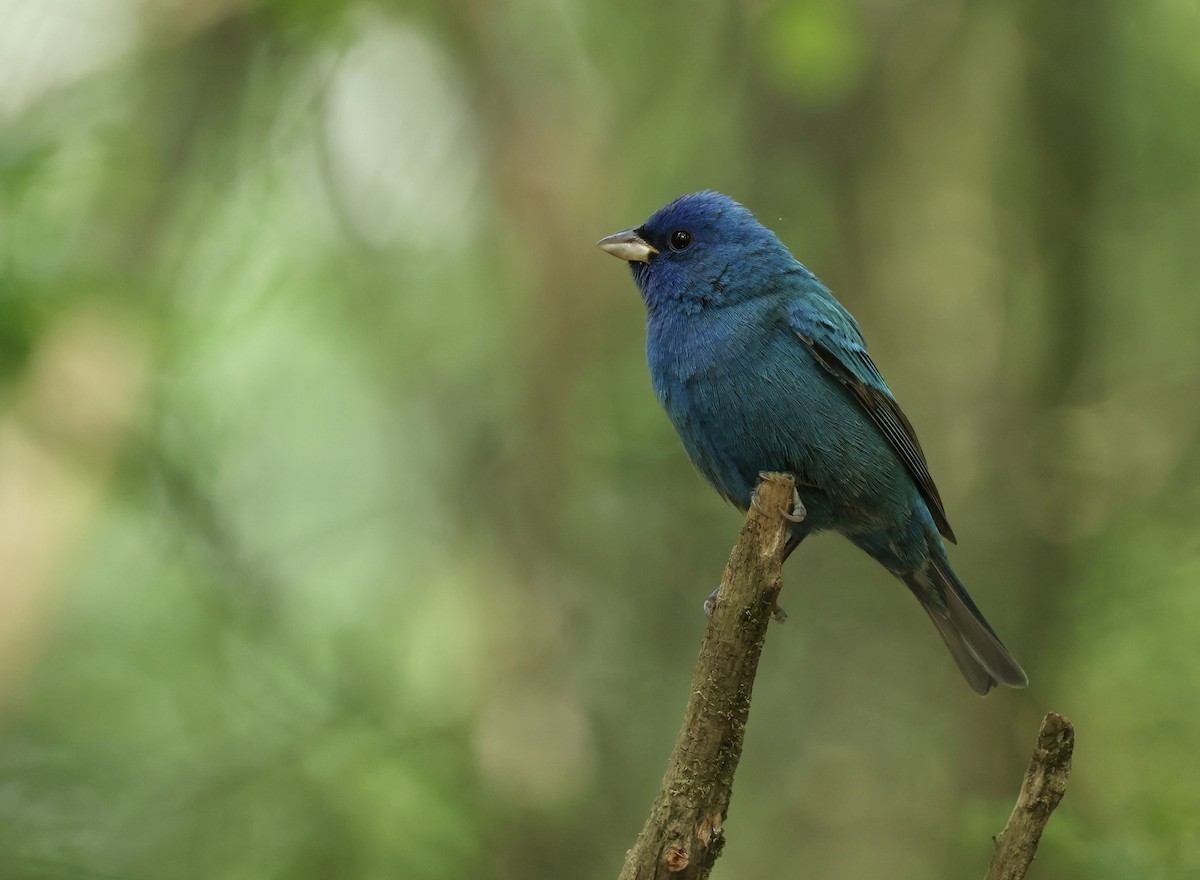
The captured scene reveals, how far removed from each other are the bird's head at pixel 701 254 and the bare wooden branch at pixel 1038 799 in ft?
8.86

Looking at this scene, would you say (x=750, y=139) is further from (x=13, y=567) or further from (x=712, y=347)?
(x=13, y=567)

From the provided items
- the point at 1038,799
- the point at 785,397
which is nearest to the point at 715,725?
the point at 1038,799

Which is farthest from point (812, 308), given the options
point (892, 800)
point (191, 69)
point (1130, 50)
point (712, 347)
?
point (191, 69)

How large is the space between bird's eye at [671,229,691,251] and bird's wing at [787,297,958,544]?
2.46 feet

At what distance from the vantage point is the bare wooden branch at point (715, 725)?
3531 millimetres

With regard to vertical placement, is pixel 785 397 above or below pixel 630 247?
below

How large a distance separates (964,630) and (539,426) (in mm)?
3589

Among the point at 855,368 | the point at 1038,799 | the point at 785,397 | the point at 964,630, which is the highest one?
the point at 855,368

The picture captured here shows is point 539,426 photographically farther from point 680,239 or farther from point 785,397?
point 785,397

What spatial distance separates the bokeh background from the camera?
7023 mm

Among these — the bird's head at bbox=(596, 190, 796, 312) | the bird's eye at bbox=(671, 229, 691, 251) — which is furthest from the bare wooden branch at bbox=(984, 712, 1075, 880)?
the bird's eye at bbox=(671, 229, 691, 251)

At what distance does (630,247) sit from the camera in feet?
20.2

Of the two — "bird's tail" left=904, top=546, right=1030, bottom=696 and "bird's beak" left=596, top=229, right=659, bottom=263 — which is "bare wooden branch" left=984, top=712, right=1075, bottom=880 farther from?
"bird's beak" left=596, top=229, right=659, bottom=263

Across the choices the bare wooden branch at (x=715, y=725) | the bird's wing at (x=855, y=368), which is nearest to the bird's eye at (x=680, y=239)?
the bird's wing at (x=855, y=368)
